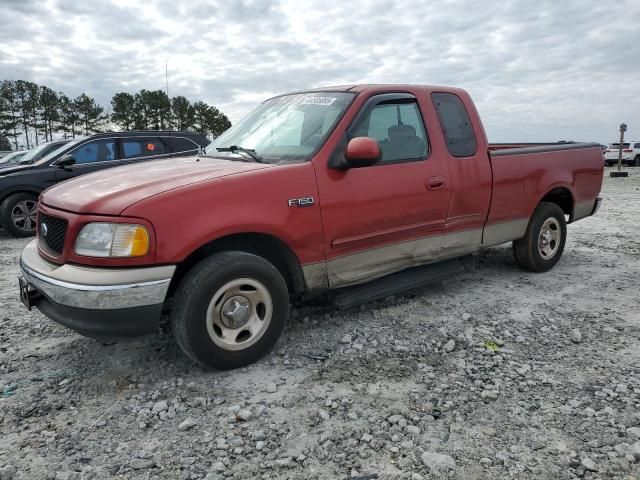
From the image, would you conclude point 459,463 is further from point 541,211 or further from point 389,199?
point 541,211

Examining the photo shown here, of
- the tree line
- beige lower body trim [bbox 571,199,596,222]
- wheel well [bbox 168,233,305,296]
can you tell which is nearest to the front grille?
wheel well [bbox 168,233,305,296]

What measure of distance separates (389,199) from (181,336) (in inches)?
71.1

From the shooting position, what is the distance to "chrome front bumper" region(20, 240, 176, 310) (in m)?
2.64

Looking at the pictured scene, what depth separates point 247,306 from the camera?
3098mm

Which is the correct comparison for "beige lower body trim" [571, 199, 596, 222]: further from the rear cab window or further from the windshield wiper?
the rear cab window

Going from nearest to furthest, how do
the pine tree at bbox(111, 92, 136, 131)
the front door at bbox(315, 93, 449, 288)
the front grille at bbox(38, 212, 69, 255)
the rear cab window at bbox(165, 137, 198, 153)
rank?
1. the front grille at bbox(38, 212, 69, 255)
2. the front door at bbox(315, 93, 449, 288)
3. the rear cab window at bbox(165, 137, 198, 153)
4. the pine tree at bbox(111, 92, 136, 131)

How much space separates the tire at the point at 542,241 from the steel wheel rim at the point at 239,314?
3.22 meters

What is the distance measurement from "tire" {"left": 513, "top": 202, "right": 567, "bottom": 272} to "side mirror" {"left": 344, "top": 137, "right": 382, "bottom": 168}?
2.56m

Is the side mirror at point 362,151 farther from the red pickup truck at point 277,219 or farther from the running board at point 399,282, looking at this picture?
the running board at point 399,282

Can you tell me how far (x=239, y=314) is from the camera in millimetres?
3057

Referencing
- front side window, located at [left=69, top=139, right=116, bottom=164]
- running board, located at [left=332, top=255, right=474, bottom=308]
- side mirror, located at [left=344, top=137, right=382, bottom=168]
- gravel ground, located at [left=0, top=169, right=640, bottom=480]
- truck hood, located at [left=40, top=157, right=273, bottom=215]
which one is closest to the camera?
gravel ground, located at [left=0, top=169, right=640, bottom=480]

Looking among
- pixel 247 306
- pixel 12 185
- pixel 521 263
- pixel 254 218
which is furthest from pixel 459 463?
pixel 12 185

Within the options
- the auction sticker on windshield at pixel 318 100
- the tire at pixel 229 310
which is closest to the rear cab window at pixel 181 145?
the auction sticker on windshield at pixel 318 100

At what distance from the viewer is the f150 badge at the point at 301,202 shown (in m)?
3.21
